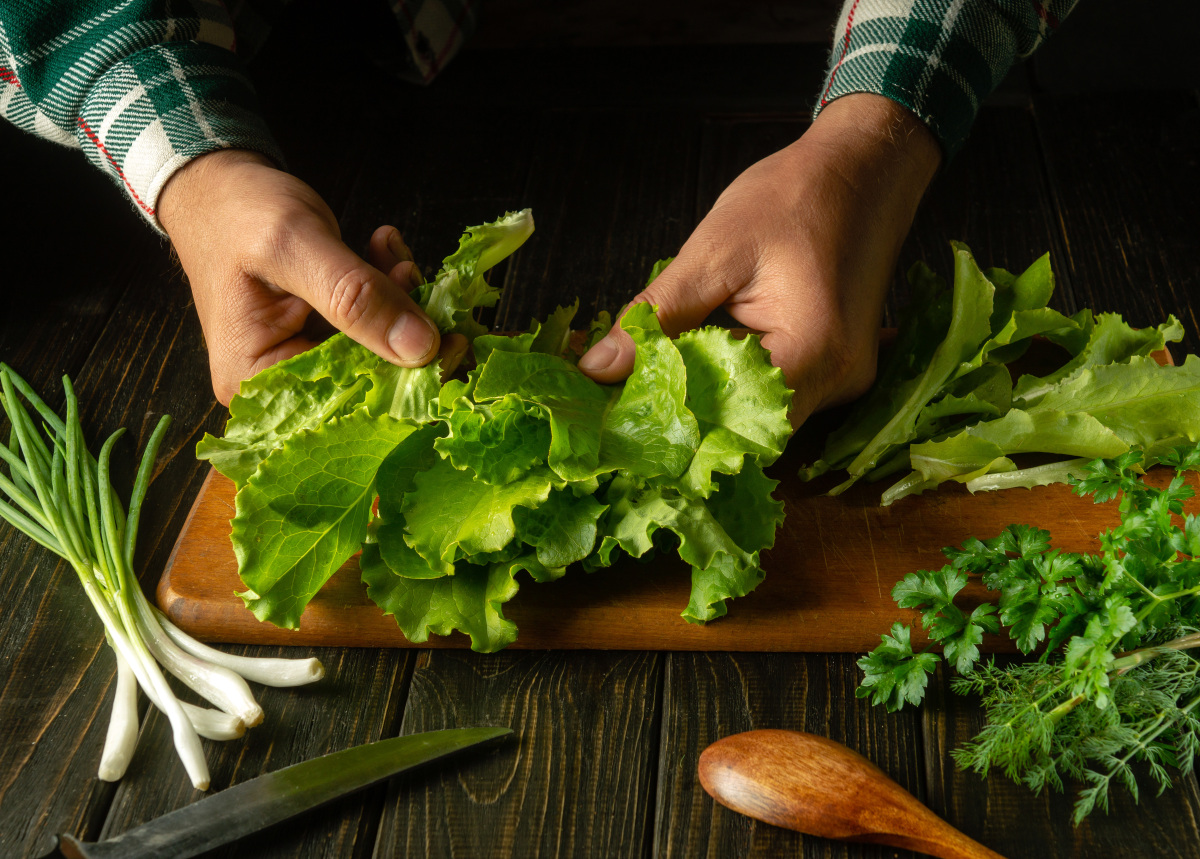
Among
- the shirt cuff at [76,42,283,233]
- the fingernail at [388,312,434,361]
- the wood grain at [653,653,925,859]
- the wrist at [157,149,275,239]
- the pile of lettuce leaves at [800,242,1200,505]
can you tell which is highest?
the shirt cuff at [76,42,283,233]

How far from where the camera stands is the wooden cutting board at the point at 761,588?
144cm

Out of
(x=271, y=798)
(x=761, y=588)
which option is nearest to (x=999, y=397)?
(x=761, y=588)

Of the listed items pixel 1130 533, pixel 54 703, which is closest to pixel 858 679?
pixel 1130 533

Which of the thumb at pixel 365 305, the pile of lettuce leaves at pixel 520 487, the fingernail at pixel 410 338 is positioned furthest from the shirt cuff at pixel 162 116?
the pile of lettuce leaves at pixel 520 487

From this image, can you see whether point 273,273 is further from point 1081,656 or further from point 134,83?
point 1081,656

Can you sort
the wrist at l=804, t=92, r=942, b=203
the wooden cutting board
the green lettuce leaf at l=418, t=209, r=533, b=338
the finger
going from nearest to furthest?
the wooden cutting board → the green lettuce leaf at l=418, t=209, r=533, b=338 → the wrist at l=804, t=92, r=942, b=203 → the finger

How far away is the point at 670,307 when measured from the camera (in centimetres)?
151

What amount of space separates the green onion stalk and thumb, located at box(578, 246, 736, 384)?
1.88 feet

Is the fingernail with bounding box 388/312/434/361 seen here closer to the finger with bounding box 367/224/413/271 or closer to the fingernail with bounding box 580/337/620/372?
the fingernail with bounding box 580/337/620/372

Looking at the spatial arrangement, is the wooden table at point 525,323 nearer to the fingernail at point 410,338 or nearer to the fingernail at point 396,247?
the fingernail at point 396,247

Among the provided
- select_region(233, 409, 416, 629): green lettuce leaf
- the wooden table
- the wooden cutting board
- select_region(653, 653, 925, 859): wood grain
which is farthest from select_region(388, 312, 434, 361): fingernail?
select_region(653, 653, 925, 859): wood grain

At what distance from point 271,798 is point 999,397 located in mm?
1193

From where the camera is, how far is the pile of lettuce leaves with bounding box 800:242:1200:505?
1528 millimetres

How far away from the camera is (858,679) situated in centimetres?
141
